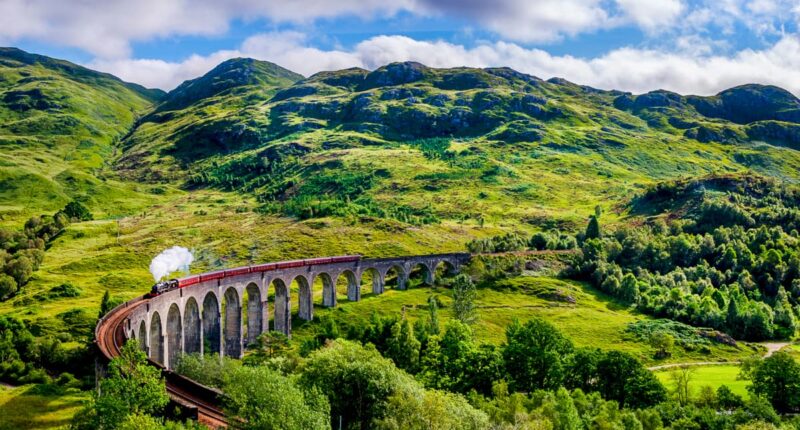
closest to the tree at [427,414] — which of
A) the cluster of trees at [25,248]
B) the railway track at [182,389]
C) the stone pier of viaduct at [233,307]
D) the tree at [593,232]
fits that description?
the railway track at [182,389]

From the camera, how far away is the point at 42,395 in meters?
71.1

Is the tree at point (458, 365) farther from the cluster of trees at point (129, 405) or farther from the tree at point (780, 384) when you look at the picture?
the cluster of trees at point (129, 405)

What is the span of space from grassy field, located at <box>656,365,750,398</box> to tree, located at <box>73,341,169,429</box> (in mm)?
64157

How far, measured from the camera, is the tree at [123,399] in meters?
41.5

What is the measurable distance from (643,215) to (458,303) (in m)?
116

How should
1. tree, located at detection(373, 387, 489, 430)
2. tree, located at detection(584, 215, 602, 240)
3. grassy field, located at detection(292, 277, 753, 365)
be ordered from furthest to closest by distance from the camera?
tree, located at detection(584, 215, 602, 240), grassy field, located at detection(292, 277, 753, 365), tree, located at detection(373, 387, 489, 430)

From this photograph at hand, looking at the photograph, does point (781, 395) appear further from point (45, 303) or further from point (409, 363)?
point (45, 303)

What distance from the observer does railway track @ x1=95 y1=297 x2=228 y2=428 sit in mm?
47750

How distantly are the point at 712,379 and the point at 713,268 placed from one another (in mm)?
63331

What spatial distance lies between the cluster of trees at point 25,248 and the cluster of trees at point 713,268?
121199 mm

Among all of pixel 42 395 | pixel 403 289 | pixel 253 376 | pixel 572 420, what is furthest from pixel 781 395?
pixel 42 395

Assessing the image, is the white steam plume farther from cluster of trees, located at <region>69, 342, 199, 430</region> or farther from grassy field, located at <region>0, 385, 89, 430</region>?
cluster of trees, located at <region>69, 342, 199, 430</region>

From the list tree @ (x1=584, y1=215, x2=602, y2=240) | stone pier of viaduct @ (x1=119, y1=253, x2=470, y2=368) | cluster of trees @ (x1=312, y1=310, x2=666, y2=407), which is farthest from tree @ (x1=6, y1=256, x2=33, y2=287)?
tree @ (x1=584, y1=215, x2=602, y2=240)

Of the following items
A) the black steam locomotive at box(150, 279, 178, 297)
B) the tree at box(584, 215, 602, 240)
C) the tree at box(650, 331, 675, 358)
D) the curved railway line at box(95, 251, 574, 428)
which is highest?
the tree at box(584, 215, 602, 240)
